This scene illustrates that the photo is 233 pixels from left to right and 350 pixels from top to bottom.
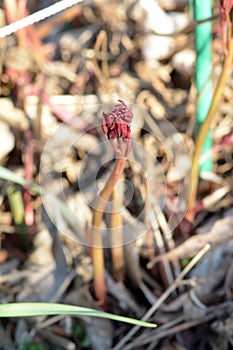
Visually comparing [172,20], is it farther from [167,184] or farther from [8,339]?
[8,339]

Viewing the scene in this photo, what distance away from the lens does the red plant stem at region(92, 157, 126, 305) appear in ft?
2.50

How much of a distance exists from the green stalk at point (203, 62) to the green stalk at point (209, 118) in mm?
84

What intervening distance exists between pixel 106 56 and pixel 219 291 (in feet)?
1.71

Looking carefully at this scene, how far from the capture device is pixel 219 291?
0.95m

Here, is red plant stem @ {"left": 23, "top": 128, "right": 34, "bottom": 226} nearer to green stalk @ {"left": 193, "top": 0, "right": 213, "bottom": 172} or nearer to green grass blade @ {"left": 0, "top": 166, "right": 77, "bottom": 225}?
green grass blade @ {"left": 0, "top": 166, "right": 77, "bottom": 225}

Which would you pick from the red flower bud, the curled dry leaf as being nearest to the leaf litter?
the curled dry leaf

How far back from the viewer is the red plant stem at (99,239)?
76 cm

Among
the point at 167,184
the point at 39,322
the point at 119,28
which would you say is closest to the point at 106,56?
the point at 119,28

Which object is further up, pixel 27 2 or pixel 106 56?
pixel 27 2

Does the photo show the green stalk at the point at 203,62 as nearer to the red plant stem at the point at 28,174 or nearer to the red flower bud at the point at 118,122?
the red plant stem at the point at 28,174

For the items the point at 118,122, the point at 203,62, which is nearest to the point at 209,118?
the point at 203,62

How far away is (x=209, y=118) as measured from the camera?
901mm

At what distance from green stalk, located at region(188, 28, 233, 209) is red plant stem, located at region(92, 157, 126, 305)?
172mm

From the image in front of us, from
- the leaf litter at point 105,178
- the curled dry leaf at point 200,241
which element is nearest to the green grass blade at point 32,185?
the leaf litter at point 105,178
